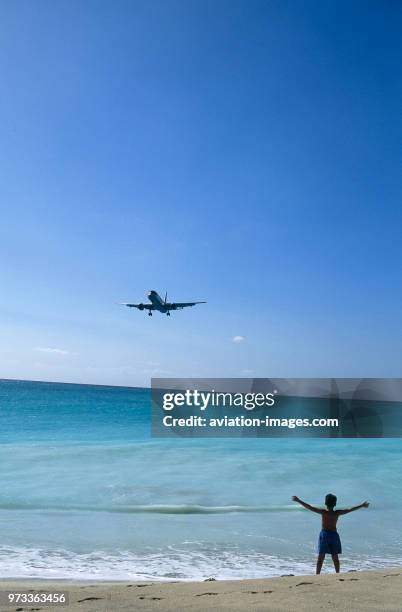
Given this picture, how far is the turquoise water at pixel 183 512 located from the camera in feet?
28.3

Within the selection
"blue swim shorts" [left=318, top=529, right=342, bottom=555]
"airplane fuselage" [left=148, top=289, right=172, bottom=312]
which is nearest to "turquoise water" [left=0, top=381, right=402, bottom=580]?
"blue swim shorts" [left=318, top=529, right=342, bottom=555]

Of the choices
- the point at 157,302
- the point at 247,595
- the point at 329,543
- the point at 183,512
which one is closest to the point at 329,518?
the point at 329,543

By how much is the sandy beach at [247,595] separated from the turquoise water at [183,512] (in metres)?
1.65

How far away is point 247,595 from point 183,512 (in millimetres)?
7444

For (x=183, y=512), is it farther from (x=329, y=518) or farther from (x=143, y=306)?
(x=143, y=306)

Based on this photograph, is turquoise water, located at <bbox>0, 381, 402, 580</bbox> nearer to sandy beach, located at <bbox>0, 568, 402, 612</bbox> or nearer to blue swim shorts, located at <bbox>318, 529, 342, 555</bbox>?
blue swim shorts, located at <bbox>318, 529, 342, 555</bbox>

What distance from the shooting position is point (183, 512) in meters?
12.8

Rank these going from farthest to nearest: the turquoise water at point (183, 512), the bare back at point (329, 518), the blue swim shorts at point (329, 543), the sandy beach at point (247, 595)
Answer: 1. the turquoise water at point (183, 512)
2. the blue swim shorts at point (329, 543)
3. the bare back at point (329, 518)
4. the sandy beach at point (247, 595)

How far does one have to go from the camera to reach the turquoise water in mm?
8617

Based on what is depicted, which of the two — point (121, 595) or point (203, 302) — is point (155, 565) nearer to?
point (121, 595)

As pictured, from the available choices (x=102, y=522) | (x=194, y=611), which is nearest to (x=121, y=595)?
(x=194, y=611)

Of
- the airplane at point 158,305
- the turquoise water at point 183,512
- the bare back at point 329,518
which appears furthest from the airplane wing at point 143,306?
the bare back at point 329,518

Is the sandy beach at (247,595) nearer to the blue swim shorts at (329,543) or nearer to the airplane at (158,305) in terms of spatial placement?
the blue swim shorts at (329,543)

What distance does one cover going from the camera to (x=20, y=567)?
812 centimetres
